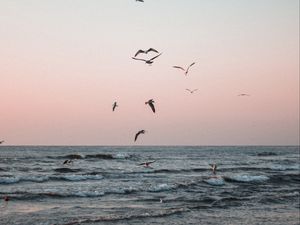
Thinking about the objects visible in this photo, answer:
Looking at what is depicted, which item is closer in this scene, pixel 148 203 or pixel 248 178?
pixel 148 203

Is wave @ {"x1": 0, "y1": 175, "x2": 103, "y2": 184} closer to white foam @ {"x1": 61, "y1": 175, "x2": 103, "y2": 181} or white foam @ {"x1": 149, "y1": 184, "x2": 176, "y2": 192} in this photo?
white foam @ {"x1": 61, "y1": 175, "x2": 103, "y2": 181}

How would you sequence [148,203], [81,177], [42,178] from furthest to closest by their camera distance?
[81,177]
[42,178]
[148,203]

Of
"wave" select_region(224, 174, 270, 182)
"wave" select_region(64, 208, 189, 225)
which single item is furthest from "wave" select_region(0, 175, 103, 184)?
"wave" select_region(64, 208, 189, 225)

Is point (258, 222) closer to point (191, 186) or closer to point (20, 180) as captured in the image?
point (191, 186)

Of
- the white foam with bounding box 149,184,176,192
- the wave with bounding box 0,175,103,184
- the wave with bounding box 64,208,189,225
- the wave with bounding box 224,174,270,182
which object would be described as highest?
the wave with bounding box 224,174,270,182

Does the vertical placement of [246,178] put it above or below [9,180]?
above

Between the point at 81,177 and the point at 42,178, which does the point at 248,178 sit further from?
the point at 42,178

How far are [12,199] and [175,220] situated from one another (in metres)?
8.95

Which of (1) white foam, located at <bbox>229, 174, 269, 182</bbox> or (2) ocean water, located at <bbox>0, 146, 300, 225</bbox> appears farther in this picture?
(1) white foam, located at <bbox>229, 174, 269, 182</bbox>

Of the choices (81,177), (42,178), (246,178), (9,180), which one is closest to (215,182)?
(246,178)

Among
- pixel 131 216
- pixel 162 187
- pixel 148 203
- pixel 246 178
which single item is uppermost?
pixel 246 178

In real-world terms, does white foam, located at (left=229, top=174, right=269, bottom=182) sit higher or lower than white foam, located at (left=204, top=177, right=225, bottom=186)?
higher

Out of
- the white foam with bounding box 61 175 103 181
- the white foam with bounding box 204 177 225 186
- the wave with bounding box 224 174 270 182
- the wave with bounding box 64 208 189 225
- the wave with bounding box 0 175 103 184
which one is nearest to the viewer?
the wave with bounding box 64 208 189 225

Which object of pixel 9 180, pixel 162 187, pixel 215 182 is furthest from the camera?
pixel 215 182
